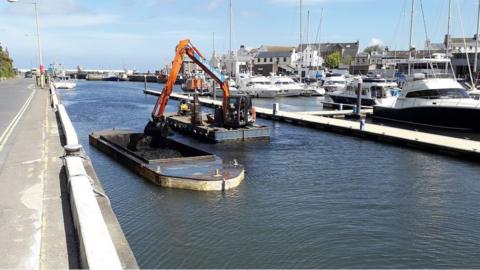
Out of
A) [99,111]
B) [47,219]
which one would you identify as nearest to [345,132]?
[47,219]

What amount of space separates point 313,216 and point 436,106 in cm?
2413

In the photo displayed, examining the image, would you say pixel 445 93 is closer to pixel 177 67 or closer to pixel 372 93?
pixel 372 93

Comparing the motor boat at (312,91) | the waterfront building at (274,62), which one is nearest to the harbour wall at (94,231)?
the motor boat at (312,91)

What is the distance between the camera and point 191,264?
10312mm

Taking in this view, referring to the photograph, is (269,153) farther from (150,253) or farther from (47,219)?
(47,219)

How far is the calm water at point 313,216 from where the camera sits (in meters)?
11.0

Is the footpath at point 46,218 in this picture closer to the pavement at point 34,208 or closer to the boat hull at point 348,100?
the pavement at point 34,208

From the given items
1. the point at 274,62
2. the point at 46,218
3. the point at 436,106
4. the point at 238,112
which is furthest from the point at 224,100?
the point at 274,62

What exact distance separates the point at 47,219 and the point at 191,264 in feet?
11.2

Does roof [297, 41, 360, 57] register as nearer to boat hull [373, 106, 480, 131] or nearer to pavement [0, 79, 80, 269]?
boat hull [373, 106, 480, 131]

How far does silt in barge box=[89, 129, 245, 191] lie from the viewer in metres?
15.8

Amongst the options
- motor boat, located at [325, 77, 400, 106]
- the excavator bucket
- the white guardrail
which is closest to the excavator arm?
the excavator bucket

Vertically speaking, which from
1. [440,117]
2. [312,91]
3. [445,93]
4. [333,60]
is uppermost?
[333,60]

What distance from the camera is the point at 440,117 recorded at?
33.8m
